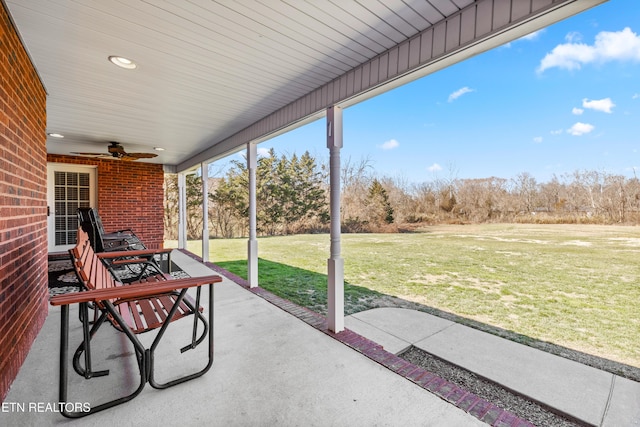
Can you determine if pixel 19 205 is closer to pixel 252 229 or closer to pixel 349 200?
pixel 252 229

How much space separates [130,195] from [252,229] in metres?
5.13

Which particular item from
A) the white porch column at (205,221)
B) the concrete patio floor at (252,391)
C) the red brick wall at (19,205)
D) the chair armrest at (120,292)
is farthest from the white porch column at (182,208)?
the chair armrest at (120,292)

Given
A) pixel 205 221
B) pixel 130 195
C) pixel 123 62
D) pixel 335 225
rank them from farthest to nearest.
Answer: pixel 130 195 → pixel 205 221 → pixel 335 225 → pixel 123 62

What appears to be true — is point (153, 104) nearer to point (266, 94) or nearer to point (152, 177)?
point (266, 94)

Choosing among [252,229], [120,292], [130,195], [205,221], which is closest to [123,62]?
[120,292]

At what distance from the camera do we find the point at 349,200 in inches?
648

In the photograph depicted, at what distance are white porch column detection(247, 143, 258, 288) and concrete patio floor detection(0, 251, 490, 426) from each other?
1732 millimetres

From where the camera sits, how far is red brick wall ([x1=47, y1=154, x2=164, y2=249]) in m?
7.28

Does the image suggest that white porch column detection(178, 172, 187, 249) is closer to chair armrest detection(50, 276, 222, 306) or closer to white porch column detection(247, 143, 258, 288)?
white porch column detection(247, 143, 258, 288)

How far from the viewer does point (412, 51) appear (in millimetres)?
2156

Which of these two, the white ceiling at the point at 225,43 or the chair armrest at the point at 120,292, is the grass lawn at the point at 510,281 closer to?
the chair armrest at the point at 120,292

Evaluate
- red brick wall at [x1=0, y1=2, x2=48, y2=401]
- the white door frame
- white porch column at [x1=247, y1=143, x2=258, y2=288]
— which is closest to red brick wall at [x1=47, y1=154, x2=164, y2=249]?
the white door frame

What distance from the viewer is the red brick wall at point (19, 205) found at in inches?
70.1

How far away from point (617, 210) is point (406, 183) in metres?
9.94
